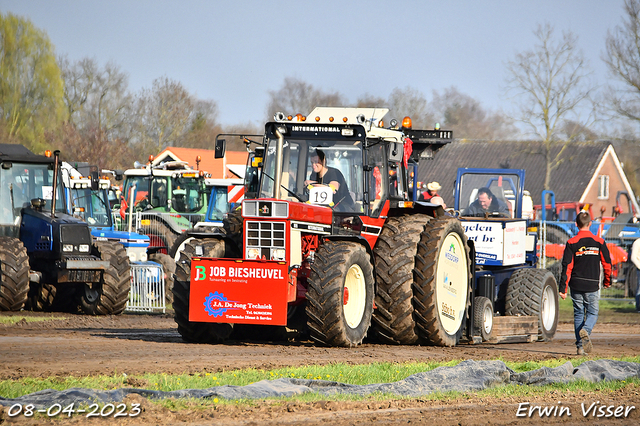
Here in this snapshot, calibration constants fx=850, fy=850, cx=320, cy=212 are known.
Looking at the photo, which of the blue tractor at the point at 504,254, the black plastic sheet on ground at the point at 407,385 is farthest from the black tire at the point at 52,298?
the black plastic sheet on ground at the point at 407,385

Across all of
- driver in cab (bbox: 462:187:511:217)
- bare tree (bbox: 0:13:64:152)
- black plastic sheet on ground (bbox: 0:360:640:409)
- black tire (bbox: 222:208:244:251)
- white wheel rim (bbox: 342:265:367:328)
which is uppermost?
bare tree (bbox: 0:13:64:152)

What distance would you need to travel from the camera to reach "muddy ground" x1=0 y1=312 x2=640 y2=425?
21.2 feet

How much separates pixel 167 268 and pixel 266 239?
408 inches

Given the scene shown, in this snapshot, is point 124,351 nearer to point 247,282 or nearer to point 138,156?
point 247,282

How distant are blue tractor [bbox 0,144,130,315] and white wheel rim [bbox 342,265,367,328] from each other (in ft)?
23.4

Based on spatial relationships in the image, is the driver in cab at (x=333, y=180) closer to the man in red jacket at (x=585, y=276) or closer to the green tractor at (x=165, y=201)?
the man in red jacket at (x=585, y=276)

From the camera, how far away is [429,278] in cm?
1103

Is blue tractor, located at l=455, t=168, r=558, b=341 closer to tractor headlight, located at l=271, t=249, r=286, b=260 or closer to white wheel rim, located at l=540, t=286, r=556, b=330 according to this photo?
white wheel rim, located at l=540, t=286, r=556, b=330

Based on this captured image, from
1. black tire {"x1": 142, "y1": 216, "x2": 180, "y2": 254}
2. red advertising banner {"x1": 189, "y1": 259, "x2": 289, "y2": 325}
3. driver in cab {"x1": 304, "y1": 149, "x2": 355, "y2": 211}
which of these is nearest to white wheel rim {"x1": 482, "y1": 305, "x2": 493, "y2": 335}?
driver in cab {"x1": 304, "y1": 149, "x2": 355, "y2": 211}

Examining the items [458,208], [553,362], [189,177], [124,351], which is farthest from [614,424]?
[189,177]

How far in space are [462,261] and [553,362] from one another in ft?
8.46

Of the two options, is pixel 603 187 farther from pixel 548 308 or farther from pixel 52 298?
pixel 52 298

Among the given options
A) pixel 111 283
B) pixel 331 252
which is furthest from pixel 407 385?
pixel 111 283

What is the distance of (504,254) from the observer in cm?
1388
